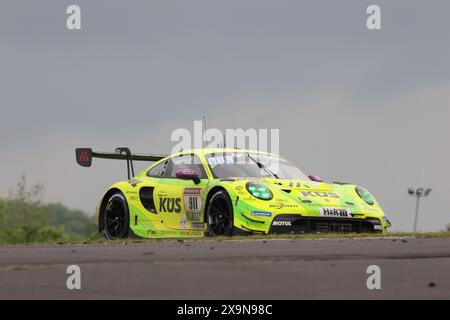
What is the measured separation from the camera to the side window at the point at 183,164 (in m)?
14.9

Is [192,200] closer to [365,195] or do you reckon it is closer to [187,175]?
[187,175]

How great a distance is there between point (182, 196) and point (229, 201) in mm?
1279

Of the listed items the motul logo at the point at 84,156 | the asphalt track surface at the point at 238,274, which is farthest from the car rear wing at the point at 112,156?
the asphalt track surface at the point at 238,274

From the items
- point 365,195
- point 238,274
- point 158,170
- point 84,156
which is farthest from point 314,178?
point 238,274

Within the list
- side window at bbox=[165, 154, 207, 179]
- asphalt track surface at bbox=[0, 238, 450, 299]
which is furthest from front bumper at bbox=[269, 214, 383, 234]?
asphalt track surface at bbox=[0, 238, 450, 299]

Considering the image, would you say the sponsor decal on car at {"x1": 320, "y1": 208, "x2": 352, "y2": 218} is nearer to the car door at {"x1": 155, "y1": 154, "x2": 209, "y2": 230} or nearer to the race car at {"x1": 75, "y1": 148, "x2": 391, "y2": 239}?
the race car at {"x1": 75, "y1": 148, "x2": 391, "y2": 239}

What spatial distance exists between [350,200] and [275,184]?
4.20ft

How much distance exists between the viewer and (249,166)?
1497cm

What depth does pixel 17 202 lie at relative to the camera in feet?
335

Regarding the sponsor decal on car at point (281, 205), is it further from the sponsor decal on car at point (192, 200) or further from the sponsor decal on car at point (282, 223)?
the sponsor decal on car at point (192, 200)

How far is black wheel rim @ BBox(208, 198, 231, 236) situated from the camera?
13695 mm

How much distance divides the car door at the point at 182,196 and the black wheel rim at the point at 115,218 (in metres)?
1.01
